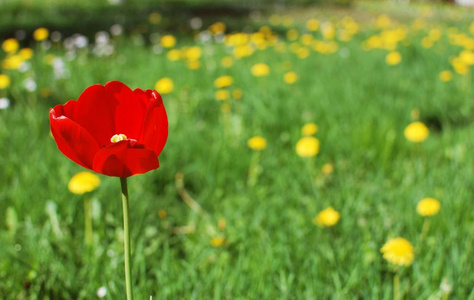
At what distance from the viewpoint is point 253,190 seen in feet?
6.16

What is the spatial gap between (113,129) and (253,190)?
3.81 feet

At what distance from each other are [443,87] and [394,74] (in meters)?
0.39

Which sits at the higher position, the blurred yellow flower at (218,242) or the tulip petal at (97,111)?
the tulip petal at (97,111)

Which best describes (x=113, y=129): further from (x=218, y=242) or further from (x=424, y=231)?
(x=424, y=231)

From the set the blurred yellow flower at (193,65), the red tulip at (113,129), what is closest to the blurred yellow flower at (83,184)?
the red tulip at (113,129)

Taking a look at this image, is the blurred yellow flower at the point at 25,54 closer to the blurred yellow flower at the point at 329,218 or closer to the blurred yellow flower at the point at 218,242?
the blurred yellow flower at the point at 218,242

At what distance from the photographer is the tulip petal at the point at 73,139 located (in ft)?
2.10

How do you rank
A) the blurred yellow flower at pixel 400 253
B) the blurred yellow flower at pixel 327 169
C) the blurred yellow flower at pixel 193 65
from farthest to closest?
the blurred yellow flower at pixel 193 65 → the blurred yellow flower at pixel 327 169 → the blurred yellow flower at pixel 400 253

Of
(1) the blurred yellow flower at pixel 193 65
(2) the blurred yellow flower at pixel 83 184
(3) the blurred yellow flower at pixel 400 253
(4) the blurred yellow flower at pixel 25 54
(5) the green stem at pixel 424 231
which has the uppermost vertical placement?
(2) the blurred yellow flower at pixel 83 184

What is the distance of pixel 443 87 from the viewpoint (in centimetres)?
301

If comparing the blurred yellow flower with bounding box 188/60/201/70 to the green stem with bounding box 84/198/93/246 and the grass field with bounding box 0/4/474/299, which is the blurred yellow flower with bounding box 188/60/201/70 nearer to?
the grass field with bounding box 0/4/474/299

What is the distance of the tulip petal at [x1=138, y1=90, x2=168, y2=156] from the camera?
66 centimetres

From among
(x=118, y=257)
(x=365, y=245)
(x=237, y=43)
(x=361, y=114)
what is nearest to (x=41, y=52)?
(x=237, y=43)

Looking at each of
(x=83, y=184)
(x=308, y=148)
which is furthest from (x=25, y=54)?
(x=308, y=148)
